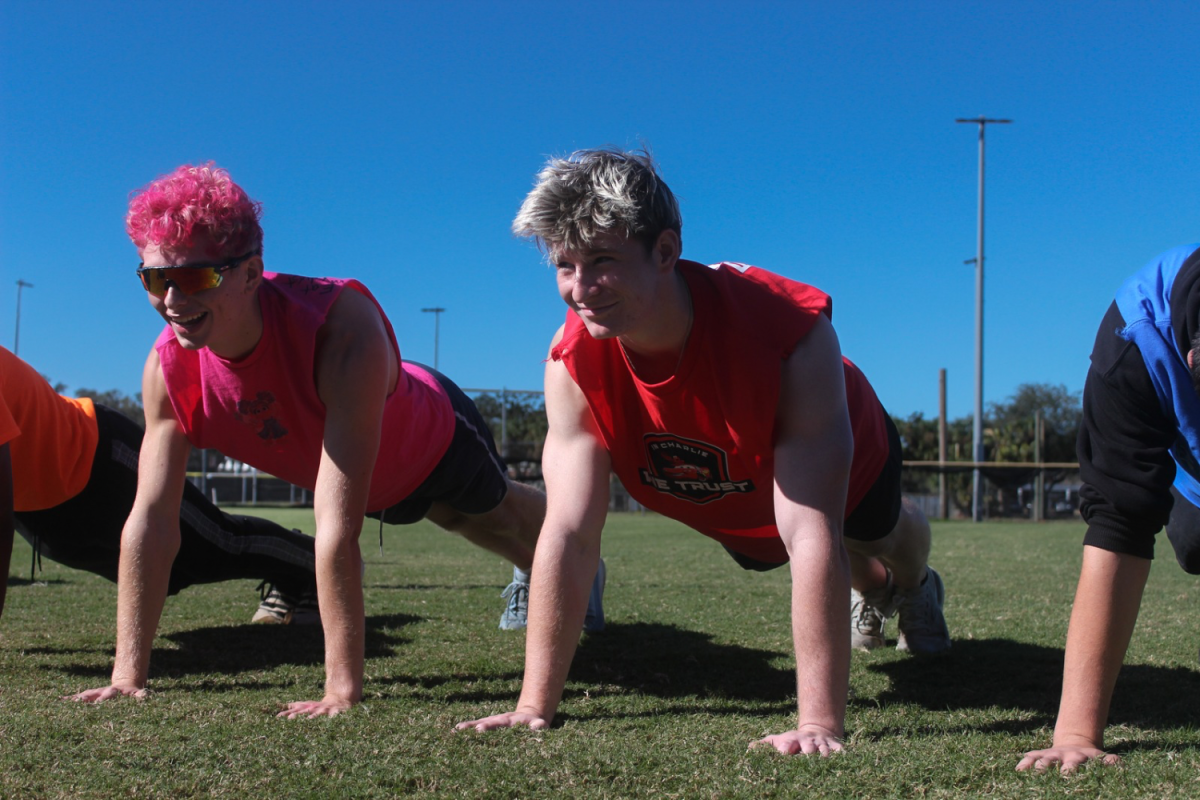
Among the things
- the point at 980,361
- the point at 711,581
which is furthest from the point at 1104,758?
the point at 980,361

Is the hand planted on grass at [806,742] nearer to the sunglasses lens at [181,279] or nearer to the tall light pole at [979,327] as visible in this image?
the sunglasses lens at [181,279]

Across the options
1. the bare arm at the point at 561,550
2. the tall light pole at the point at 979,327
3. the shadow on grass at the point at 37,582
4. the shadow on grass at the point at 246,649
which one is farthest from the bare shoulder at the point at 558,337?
the tall light pole at the point at 979,327

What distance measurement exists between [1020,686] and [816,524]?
1573 millimetres

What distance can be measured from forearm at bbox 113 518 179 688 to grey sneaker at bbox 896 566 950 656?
3038 millimetres

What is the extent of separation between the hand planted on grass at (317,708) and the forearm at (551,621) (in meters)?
0.58

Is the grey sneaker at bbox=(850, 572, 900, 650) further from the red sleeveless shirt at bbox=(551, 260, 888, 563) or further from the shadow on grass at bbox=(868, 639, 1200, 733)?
the red sleeveless shirt at bbox=(551, 260, 888, 563)

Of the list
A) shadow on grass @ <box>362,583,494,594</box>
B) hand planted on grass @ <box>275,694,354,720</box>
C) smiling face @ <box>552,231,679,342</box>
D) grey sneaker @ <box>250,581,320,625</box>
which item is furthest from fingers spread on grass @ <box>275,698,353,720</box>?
shadow on grass @ <box>362,583,494,594</box>

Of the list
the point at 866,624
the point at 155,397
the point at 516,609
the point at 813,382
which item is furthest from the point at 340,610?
the point at 866,624

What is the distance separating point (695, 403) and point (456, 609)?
336 cm

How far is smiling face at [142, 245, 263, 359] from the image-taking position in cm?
305

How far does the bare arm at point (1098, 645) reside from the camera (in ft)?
7.63

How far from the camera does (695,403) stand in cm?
276

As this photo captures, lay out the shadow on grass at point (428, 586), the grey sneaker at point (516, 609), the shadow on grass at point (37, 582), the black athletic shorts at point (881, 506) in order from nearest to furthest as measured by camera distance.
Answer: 1. the black athletic shorts at point (881, 506)
2. the grey sneaker at point (516, 609)
3. the shadow on grass at point (37, 582)
4. the shadow on grass at point (428, 586)

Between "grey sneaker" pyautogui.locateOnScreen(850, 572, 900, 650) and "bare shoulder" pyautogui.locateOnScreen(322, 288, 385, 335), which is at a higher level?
"bare shoulder" pyautogui.locateOnScreen(322, 288, 385, 335)
